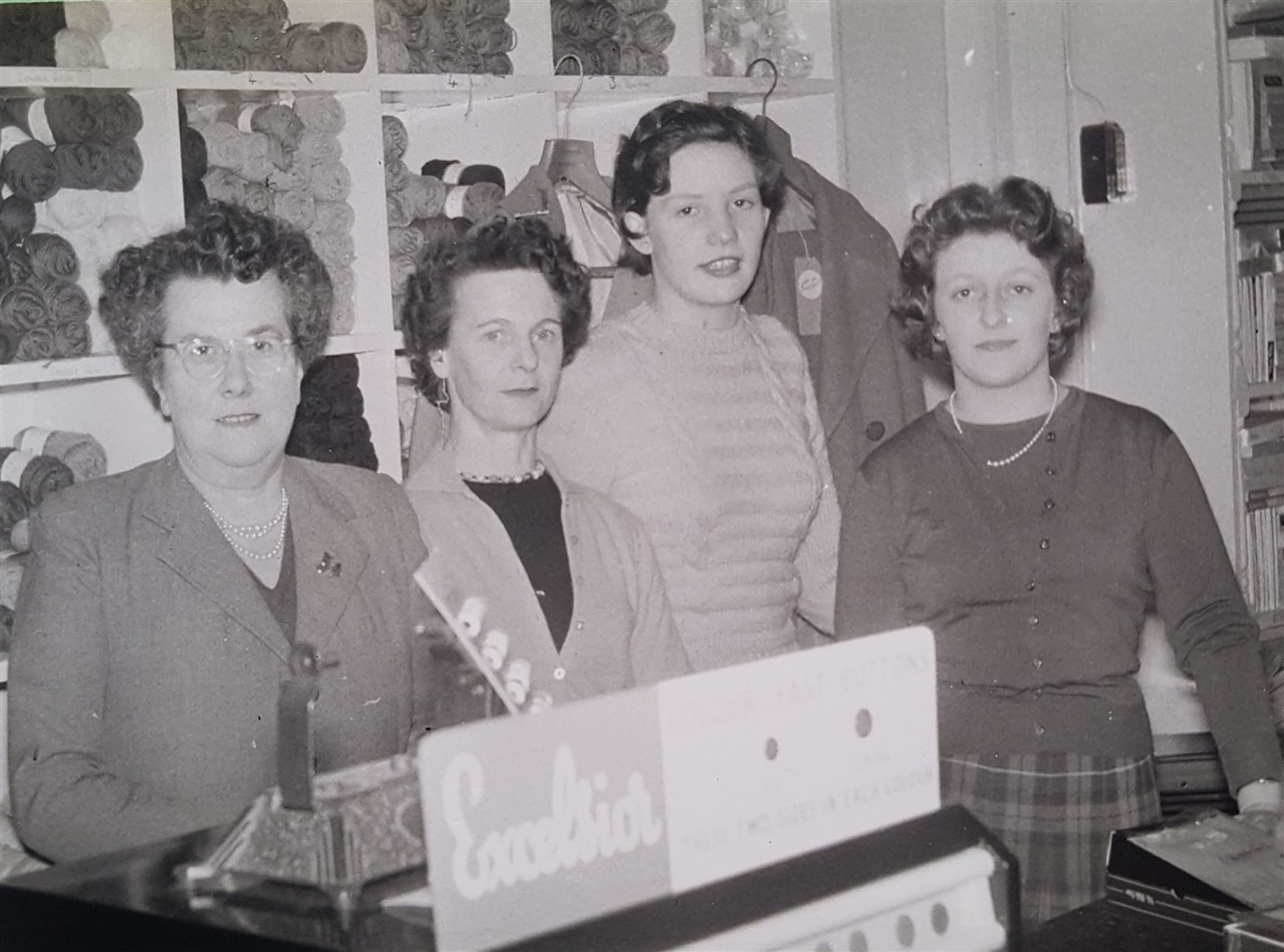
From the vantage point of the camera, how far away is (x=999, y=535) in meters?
1.95

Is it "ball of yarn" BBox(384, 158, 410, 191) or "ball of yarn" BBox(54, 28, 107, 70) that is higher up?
"ball of yarn" BBox(54, 28, 107, 70)

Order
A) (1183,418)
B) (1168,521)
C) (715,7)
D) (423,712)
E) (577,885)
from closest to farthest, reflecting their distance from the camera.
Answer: (577,885)
(423,712)
(1168,521)
(715,7)
(1183,418)

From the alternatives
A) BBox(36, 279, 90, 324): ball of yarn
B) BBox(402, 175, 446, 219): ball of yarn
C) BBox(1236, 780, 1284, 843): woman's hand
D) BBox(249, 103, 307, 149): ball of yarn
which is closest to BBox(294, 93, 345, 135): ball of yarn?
BBox(249, 103, 307, 149): ball of yarn

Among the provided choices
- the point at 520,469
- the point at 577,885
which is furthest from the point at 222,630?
the point at 577,885

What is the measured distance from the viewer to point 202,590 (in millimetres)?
1634

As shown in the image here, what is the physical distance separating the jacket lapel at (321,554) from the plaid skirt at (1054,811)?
81cm

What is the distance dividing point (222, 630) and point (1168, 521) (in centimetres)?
120

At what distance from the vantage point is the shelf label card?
0.81 m

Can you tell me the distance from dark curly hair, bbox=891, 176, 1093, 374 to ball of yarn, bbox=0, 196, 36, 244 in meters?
1.13

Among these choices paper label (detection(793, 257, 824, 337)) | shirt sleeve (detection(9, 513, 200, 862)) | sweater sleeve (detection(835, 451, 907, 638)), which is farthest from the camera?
paper label (detection(793, 257, 824, 337))

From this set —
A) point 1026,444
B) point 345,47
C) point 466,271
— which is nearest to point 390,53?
point 345,47

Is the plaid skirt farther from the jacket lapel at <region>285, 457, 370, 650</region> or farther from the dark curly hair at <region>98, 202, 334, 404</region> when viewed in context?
the dark curly hair at <region>98, 202, 334, 404</region>

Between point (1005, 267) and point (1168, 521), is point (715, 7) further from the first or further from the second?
point (1168, 521)

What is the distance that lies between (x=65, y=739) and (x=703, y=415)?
0.87m
